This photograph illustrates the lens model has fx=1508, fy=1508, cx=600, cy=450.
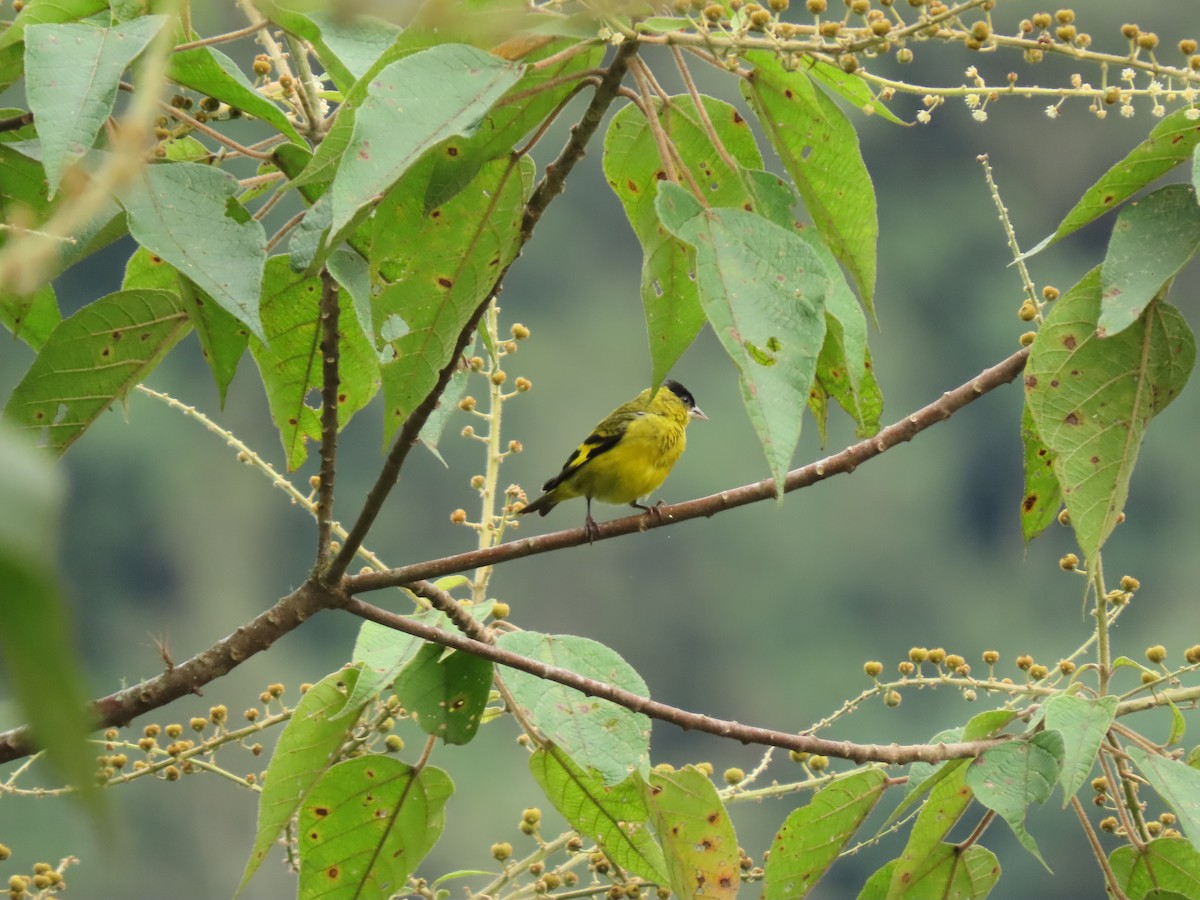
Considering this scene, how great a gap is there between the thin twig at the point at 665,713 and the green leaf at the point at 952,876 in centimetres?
32

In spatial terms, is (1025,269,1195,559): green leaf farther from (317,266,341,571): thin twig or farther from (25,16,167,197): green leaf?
(25,16,167,197): green leaf

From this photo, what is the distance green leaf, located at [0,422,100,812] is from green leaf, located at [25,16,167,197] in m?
1.08

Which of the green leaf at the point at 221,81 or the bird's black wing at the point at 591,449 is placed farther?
the bird's black wing at the point at 591,449

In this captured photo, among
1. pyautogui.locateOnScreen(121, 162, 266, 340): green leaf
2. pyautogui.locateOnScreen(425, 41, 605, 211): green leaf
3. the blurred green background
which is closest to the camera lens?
pyautogui.locateOnScreen(121, 162, 266, 340): green leaf

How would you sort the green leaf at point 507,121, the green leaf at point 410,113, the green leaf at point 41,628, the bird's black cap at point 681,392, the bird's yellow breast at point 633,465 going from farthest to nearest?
the bird's black cap at point 681,392
the bird's yellow breast at point 633,465
the green leaf at point 507,121
the green leaf at point 410,113
the green leaf at point 41,628

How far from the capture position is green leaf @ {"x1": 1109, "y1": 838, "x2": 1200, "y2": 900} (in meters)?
2.10

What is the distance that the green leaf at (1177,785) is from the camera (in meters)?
1.90

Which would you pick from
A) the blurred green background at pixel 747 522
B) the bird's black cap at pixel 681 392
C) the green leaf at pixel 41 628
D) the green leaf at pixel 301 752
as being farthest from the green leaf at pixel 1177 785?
the blurred green background at pixel 747 522

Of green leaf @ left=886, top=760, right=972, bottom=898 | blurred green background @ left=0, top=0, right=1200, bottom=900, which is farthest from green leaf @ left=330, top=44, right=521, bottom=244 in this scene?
blurred green background @ left=0, top=0, right=1200, bottom=900

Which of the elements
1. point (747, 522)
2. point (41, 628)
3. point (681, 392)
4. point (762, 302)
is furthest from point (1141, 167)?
point (747, 522)

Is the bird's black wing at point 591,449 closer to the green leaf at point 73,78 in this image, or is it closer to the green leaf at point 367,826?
the green leaf at point 367,826

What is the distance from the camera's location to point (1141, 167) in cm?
183

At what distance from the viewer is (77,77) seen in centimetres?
150

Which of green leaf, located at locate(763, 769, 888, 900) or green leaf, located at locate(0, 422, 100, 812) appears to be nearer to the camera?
green leaf, located at locate(0, 422, 100, 812)
